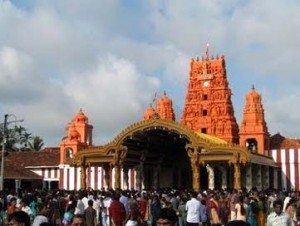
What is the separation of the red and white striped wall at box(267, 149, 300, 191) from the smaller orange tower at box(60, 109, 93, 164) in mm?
14970

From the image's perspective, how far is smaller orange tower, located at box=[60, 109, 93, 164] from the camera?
4697 cm

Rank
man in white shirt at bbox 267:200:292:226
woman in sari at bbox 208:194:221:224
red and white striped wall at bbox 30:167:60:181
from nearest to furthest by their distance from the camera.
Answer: man in white shirt at bbox 267:200:292:226
woman in sari at bbox 208:194:221:224
red and white striped wall at bbox 30:167:60:181

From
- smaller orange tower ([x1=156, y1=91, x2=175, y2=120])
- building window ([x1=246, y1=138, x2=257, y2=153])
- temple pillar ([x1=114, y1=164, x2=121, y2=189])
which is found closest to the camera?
temple pillar ([x1=114, y1=164, x2=121, y2=189])

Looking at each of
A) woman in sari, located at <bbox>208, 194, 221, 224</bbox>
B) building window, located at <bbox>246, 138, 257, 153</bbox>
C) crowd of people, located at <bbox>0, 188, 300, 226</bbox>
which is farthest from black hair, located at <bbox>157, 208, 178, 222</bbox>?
building window, located at <bbox>246, 138, 257, 153</bbox>

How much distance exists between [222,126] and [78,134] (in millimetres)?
11926

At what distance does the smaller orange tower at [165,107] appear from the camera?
56834 millimetres

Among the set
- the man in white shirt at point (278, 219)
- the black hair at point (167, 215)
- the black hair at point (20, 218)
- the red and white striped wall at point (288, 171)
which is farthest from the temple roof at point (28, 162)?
the black hair at point (167, 215)

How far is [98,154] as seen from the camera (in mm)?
34719

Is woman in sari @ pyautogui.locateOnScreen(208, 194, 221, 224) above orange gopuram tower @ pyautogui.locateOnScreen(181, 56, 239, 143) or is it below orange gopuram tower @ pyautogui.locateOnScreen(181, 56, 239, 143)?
below

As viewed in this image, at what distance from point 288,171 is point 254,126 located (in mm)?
4892

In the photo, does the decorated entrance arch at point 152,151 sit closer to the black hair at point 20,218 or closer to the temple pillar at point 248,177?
the temple pillar at point 248,177

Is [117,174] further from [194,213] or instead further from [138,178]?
[194,213]

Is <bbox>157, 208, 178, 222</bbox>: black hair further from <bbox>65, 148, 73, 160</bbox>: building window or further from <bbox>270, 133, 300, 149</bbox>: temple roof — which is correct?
<bbox>65, 148, 73, 160</bbox>: building window

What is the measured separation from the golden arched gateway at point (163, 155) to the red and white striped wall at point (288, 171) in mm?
3824
